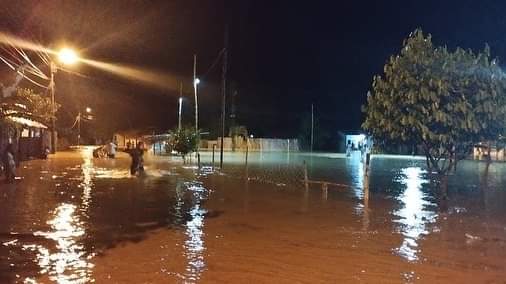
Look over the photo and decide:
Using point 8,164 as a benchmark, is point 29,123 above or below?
above

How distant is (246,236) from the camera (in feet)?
33.9

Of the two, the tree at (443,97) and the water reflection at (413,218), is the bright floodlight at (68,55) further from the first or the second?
the tree at (443,97)

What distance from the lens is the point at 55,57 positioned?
1494 inches

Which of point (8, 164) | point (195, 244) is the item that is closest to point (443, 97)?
point (195, 244)

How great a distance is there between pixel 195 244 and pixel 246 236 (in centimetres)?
116

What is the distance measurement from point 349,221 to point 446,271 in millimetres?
4358

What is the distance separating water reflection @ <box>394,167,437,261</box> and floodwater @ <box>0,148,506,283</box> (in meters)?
0.03

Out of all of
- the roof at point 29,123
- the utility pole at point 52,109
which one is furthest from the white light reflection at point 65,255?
the utility pole at point 52,109

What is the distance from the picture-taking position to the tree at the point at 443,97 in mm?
12992

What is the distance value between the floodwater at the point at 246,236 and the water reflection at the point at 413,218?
0.09ft

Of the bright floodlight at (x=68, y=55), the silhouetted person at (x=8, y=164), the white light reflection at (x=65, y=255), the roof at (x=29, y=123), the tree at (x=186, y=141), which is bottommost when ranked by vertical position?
the white light reflection at (x=65, y=255)

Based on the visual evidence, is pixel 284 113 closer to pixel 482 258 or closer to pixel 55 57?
pixel 55 57

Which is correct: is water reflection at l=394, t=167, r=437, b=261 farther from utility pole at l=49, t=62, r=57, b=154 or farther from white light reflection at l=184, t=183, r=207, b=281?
utility pole at l=49, t=62, r=57, b=154

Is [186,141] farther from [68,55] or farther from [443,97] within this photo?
[443,97]
